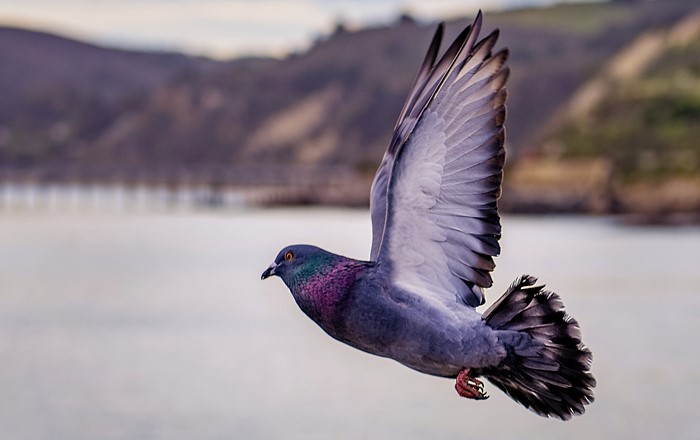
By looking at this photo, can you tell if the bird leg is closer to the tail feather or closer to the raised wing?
the tail feather

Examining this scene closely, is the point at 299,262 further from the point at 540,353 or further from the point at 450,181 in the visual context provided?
the point at 540,353

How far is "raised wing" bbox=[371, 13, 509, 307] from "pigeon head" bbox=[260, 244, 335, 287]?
0.32 metres

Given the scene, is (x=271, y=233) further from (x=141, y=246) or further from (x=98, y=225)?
(x=98, y=225)

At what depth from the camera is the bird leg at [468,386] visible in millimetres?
5323

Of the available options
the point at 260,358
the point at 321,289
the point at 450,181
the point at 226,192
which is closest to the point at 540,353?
the point at 450,181

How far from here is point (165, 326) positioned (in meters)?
47.1

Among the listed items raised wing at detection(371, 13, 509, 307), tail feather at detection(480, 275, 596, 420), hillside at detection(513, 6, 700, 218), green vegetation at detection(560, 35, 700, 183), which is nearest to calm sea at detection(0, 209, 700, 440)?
hillside at detection(513, 6, 700, 218)

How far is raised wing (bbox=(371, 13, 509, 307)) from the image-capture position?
5.62 meters

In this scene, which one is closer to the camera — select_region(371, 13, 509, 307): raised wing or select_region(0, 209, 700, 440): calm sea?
select_region(371, 13, 509, 307): raised wing

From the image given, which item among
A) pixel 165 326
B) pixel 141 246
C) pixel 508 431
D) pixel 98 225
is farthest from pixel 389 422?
pixel 98 225

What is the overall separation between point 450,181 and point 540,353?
2.48ft

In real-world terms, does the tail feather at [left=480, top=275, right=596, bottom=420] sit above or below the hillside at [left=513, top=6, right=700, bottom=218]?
above

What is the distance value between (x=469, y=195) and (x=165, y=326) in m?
42.1

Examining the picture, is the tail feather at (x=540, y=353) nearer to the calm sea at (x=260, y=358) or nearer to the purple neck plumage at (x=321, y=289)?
the purple neck plumage at (x=321, y=289)
